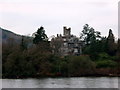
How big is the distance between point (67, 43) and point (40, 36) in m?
10.2

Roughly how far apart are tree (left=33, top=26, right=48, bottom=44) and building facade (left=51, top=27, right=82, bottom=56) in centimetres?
170

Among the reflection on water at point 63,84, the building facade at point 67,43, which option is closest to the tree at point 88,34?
the building facade at point 67,43

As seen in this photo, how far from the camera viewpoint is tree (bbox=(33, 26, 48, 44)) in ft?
152

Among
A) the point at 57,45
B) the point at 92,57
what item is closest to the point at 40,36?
the point at 57,45

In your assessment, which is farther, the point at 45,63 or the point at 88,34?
the point at 88,34

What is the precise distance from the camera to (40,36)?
46.4 meters

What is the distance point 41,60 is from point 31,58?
4.32 ft

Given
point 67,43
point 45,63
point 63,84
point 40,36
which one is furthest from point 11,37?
point 63,84

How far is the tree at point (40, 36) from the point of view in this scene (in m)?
46.4

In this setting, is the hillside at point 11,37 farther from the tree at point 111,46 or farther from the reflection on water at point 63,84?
the reflection on water at point 63,84

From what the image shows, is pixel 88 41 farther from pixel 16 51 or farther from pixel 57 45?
pixel 16 51

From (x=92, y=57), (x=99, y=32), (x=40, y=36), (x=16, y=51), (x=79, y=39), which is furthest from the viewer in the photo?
(x=79, y=39)

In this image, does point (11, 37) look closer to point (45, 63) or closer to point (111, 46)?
point (45, 63)

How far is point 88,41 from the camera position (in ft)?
168
